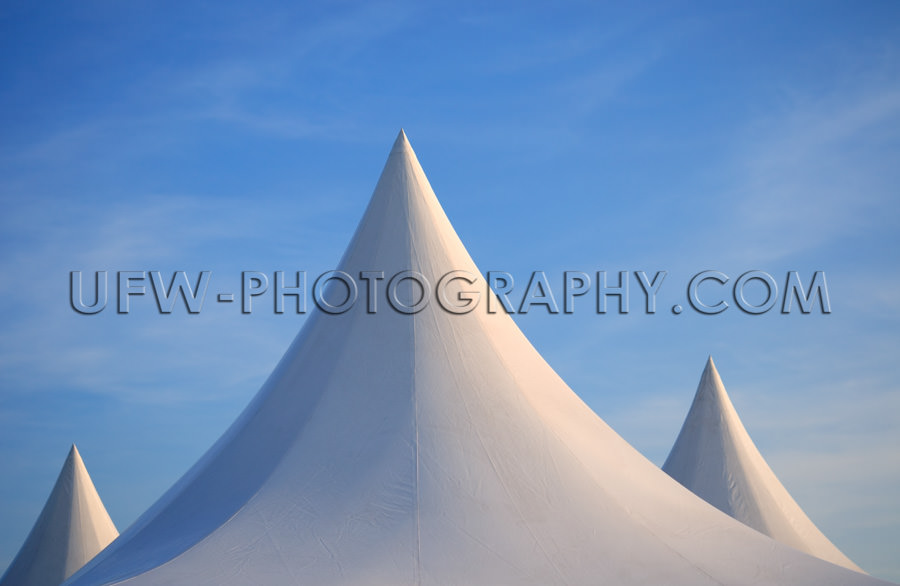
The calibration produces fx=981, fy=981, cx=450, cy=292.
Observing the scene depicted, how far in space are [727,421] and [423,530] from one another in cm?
1346

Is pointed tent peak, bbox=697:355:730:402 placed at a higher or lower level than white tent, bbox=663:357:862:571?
higher

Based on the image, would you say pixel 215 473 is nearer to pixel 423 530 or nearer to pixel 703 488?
pixel 423 530

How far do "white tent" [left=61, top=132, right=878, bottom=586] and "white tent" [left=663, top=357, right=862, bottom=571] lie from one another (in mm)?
9690

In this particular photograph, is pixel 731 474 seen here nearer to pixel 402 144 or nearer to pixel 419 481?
pixel 402 144

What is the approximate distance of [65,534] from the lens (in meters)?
22.1

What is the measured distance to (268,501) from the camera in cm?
1062

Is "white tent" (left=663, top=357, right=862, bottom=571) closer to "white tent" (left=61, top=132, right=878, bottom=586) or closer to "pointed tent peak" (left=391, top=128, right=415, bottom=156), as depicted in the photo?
"white tent" (left=61, top=132, right=878, bottom=586)

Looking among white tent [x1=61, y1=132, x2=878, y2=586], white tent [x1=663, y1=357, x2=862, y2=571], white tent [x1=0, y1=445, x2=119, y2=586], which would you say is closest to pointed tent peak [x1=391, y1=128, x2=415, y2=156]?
white tent [x1=61, y1=132, x2=878, y2=586]

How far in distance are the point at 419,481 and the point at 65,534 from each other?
14667mm

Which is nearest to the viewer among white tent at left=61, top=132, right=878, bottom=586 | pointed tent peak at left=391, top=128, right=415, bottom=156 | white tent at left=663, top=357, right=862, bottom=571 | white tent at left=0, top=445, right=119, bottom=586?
white tent at left=61, top=132, right=878, bottom=586

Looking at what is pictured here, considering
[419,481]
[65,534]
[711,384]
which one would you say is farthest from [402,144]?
[65,534]

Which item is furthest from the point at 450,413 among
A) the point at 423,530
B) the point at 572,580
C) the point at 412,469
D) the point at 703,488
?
the point at 703,488

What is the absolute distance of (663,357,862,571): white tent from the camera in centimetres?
2062

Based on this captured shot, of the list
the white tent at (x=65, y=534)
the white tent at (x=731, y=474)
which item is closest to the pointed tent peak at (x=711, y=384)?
the white tent at (x=731, y=474)
